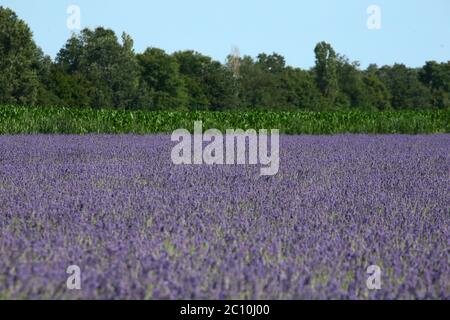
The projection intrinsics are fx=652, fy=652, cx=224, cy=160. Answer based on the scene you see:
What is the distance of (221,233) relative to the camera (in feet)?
13.8

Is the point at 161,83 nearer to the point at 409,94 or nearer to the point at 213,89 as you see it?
the point at 213,89

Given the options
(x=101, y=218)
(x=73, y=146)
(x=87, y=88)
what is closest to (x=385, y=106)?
(x=87, y=88)

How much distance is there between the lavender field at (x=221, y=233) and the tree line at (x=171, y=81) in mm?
47335

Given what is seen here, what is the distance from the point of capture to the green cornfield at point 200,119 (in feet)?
71.6

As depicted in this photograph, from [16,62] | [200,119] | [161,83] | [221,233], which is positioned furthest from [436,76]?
[221,233]

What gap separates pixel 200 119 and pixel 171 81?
45491mm

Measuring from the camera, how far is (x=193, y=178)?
7293 mm

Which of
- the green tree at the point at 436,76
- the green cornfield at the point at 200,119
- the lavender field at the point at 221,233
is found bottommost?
the lavender field at the point at 221,233

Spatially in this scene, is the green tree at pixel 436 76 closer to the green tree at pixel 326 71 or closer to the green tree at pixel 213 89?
the green tree at pixel 326 71

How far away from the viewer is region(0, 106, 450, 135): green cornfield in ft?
71.6

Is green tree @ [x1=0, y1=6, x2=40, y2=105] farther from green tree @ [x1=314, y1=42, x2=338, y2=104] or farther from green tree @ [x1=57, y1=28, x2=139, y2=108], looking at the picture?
green tree @ [x1=314, y1=42, x2=338, y2=104]

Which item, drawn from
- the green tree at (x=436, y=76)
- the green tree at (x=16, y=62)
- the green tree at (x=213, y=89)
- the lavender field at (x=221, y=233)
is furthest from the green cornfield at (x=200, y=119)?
the green tree at (x=436, y=76)
